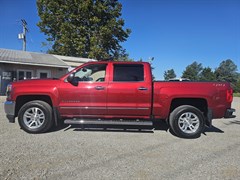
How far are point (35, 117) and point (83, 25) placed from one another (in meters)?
24.8

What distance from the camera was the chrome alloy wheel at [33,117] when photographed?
212 inches

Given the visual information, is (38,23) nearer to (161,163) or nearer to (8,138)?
(8,138)

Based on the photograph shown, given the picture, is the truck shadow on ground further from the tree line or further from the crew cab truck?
the tree line

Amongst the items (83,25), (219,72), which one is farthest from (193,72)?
(83,25)

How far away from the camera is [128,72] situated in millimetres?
5441

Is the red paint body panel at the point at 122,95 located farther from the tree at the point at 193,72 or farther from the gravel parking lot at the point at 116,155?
the tree at the point at 193,72

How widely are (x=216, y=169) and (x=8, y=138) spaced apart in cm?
462

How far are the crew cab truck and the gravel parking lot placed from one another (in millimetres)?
411

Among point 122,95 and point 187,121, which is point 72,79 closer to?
point 122,95

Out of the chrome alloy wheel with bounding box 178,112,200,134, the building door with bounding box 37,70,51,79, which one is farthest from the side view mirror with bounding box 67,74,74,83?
the building door with bounding box 37,70,51,79

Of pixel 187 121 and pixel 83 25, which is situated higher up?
pixel 83 25

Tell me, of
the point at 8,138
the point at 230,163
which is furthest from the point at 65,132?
the point at 230,163

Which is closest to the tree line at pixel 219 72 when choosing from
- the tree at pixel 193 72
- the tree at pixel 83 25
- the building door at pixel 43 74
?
the tree at pixel 193 72

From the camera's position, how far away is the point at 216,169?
3.36m
